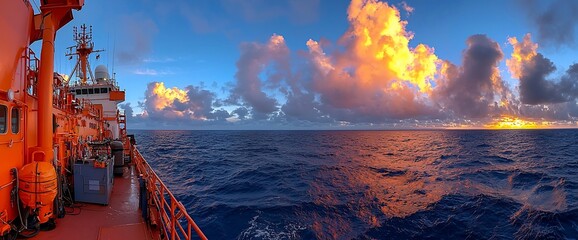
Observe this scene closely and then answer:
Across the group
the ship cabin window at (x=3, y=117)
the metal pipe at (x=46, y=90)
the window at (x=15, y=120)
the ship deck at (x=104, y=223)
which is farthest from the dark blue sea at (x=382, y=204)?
the ship cabin window at (x=3, y=117)

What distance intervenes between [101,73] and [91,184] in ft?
79.0

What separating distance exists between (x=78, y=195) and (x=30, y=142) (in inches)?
97.6

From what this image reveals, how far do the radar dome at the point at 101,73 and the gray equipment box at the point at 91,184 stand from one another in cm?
2319

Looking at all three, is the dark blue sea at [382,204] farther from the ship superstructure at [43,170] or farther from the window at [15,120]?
the window at [15,120]

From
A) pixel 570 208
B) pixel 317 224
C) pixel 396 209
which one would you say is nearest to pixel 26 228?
pixel 317 224

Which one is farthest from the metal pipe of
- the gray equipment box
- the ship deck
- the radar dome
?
the radar dome

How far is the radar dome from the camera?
27641mm

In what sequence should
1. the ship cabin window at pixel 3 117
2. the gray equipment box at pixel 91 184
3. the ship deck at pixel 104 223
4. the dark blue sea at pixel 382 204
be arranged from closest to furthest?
1. the ship cabin window at pixel 3 117
2. the ship deck at pixel 104 223
3. the gray equipment box at pixel 91 184
4. the dark blue sea at pixel 382 204

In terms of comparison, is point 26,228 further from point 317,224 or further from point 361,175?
point 361,175

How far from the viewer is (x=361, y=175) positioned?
21766 millimetres

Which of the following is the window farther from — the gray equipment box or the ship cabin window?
the gray equipment box

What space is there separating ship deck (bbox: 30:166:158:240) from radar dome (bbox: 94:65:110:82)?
75.8ft

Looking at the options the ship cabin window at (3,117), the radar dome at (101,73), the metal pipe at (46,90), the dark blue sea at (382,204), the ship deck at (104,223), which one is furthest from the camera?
the radar dome at (101,73)

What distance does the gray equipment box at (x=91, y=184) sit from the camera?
27.3ft
